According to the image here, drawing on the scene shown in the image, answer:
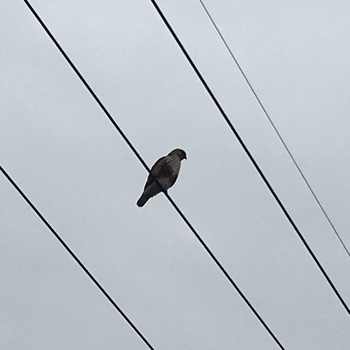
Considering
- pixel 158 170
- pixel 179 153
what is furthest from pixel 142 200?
pixel 179 153

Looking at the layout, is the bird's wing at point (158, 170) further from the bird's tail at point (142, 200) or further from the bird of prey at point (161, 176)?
the bird's tail at point (142, 200)

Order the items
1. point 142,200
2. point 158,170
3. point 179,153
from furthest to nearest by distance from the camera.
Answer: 1. point 179,153
2. point 142,200
3. point 158,170

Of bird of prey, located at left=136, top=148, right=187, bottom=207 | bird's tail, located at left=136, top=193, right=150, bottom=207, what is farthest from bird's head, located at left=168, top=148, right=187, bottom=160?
bird's tail, located at left=136, top=193, right=150, bottom=207

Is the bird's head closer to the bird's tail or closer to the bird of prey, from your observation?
the bird of prey

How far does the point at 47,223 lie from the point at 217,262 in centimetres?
138

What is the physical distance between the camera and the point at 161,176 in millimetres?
11773

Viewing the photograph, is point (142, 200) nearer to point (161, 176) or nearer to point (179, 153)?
point (161, 176)

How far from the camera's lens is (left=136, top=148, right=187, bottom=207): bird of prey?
1168cm

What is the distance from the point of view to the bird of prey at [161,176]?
460 inches

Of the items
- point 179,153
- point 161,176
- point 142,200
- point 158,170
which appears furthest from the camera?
point 179,153

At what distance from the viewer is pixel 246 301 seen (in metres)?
7.76

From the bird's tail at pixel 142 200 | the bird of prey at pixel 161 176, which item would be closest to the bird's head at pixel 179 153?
the bird of prey at pixel 161 176

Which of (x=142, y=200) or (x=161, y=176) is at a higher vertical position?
(x=161, y=176)

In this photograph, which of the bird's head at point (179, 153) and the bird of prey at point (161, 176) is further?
the bird's head at point (179, 153)
